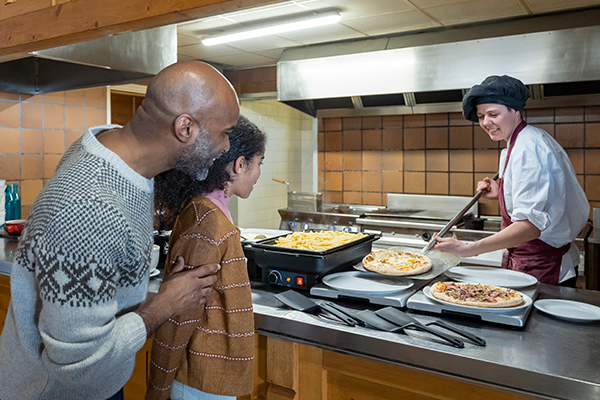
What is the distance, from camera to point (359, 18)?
3.93 meters

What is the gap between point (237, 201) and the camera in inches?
243

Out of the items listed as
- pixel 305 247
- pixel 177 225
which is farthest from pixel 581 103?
pixel 177 225

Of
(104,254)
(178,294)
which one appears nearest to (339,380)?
(178,294)

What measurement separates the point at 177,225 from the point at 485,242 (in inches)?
52.1

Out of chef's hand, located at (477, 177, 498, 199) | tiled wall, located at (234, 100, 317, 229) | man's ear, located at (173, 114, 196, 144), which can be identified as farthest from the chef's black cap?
tiled wall, located at (234, 100, 317, 229)

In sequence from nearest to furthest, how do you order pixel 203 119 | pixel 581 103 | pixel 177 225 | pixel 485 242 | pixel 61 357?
pixel 61 357 < pixel 203 119 < pixel 177 225 < pixel 485 242 < pixel 581 103

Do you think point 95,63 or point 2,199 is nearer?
point 95,63

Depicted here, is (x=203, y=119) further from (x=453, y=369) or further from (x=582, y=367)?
(x=582, y=367)

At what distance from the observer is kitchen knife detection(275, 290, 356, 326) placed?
5.06ft

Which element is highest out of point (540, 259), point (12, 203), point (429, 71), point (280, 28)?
point (280, 28)

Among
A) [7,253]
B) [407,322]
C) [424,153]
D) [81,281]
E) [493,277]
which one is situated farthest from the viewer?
[424,153]

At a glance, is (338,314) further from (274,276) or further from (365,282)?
(274,276)

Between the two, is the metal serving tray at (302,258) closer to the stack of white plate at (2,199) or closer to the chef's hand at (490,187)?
the chef's hand at (490,187)

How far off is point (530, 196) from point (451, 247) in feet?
1.54
